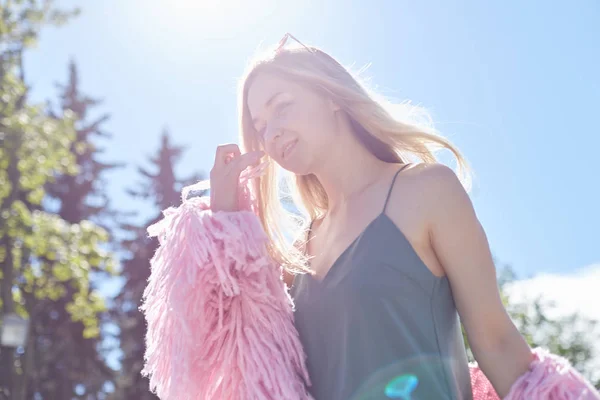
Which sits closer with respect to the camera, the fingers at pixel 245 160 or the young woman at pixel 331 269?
the young woman at pixel 331 269

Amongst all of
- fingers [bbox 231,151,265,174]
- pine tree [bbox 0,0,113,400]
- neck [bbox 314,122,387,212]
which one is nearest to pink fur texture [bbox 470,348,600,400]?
neck [bbox 314,122,387,212]

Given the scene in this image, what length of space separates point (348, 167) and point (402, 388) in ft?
2.41

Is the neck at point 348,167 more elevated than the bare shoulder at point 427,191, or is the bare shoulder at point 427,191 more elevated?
the neck at point 348,167

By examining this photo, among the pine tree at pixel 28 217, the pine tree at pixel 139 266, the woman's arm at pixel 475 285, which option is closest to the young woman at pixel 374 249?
the woman's arm at pixel 475 285

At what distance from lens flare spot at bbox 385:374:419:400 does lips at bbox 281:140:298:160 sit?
2.48ft

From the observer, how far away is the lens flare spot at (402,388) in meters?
1.62

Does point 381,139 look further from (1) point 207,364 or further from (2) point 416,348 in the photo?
(1) point 207,364

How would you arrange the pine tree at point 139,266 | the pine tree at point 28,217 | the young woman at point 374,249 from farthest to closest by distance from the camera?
the pine tree at point 139,266, the pine tree at point 28,217, the young woman at point 374,249

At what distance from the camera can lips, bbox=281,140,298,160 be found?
1958 millimetres

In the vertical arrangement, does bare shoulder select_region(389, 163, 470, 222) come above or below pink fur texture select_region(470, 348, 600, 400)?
above

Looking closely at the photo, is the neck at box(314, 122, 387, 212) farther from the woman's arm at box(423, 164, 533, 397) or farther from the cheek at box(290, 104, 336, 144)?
the woman's arm at box(423, 164, 533, 397)

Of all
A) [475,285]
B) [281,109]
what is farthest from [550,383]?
[281,109]

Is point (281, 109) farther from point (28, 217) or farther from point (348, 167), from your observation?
point (28, 217)

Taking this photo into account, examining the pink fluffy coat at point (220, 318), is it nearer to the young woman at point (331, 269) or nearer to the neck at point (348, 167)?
the young woman at point (331, 269)
